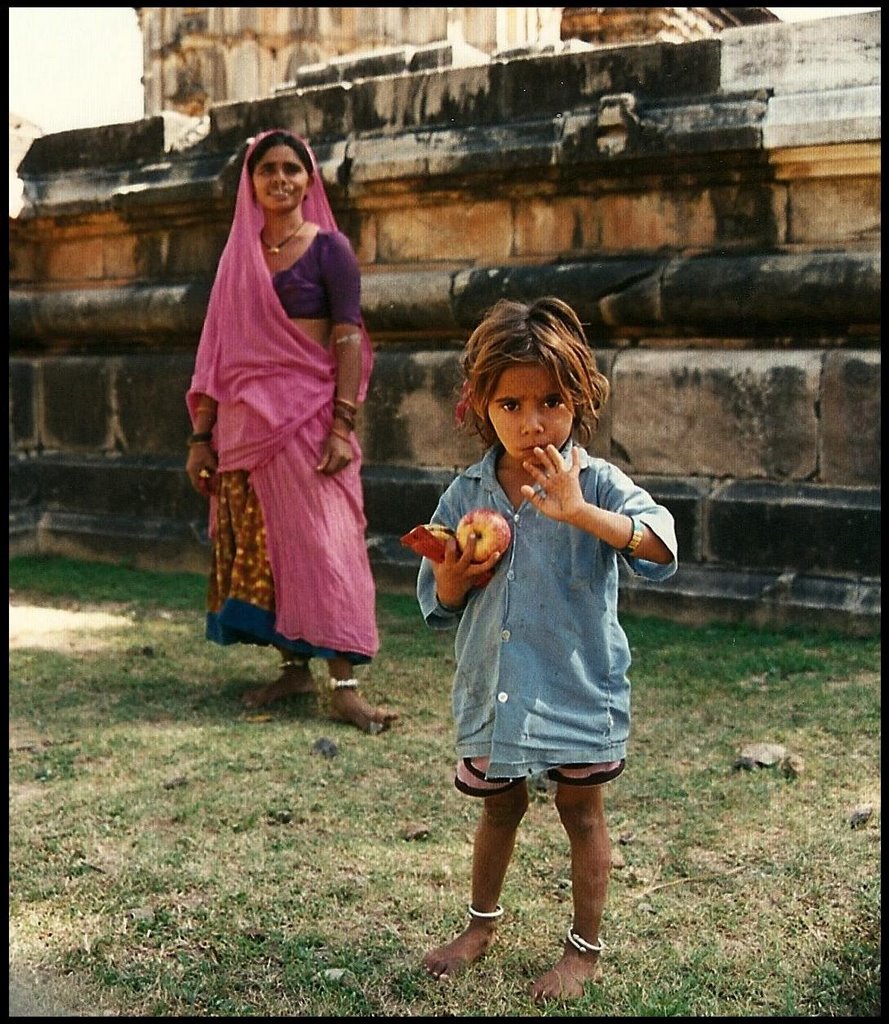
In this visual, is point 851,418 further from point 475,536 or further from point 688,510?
point 475,536

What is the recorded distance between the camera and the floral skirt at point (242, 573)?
4398mm

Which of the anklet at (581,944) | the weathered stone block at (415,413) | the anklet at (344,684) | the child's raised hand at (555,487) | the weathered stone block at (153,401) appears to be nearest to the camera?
the child's raised hand at (555,487)

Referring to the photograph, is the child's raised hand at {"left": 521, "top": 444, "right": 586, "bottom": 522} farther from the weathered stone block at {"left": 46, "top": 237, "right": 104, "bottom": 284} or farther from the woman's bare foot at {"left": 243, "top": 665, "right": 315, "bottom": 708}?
the weathered stone block at {"left": 46, "top": 237, "right": 104, "bottom": 284}

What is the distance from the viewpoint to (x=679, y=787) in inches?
137

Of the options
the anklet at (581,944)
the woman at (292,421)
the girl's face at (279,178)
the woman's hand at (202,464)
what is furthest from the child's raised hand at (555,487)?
the woman's hand at (202,464)

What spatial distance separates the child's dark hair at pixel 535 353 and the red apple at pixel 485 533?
208 mm

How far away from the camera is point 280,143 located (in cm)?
426

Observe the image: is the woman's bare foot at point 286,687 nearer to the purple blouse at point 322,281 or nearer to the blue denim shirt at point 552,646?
the purple blouse at point 322,281

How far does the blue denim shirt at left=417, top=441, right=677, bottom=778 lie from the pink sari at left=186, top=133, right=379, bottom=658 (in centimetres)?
187

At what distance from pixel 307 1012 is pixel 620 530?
1028 millimetres

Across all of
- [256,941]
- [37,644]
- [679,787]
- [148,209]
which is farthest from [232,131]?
[256,941]

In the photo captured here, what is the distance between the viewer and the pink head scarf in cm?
430

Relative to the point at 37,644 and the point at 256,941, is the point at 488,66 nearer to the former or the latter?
the point at 37,644

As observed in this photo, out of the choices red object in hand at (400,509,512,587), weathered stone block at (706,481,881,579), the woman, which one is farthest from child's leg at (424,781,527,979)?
weathered stone block at (706,481,881,579)
